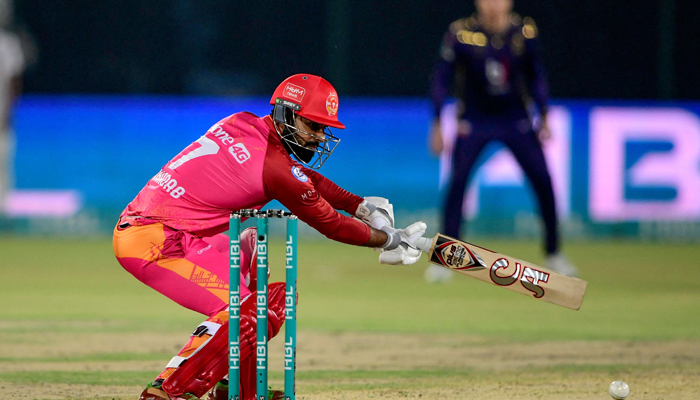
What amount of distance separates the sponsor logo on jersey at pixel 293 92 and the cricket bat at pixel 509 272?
86cm

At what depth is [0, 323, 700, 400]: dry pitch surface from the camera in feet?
14.5

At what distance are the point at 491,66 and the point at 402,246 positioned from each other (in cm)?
477

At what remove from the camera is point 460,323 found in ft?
21.7

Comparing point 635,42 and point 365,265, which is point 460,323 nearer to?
point 365,265

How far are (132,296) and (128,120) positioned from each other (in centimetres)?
482

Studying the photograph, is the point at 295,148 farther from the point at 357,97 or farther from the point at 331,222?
the point at 357,97

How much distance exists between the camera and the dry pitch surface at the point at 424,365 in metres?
4.43

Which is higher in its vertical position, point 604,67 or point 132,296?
point 604,67

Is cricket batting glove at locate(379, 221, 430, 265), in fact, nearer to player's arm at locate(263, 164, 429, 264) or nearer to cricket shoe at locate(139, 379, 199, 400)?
player's arm at locate(263, 164, 429, 264)

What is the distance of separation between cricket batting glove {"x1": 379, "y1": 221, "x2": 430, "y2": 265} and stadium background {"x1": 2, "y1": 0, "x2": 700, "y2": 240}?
7.91 m

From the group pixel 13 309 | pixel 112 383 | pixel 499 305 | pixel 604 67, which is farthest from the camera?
pixel 604 67

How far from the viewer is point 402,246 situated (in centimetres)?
420

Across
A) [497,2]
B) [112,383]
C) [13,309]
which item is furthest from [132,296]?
[497,2]

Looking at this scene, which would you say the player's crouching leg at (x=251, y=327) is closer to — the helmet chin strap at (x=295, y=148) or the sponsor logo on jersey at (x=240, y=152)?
the sponsor logo on jersey at (x=240, y=152)
